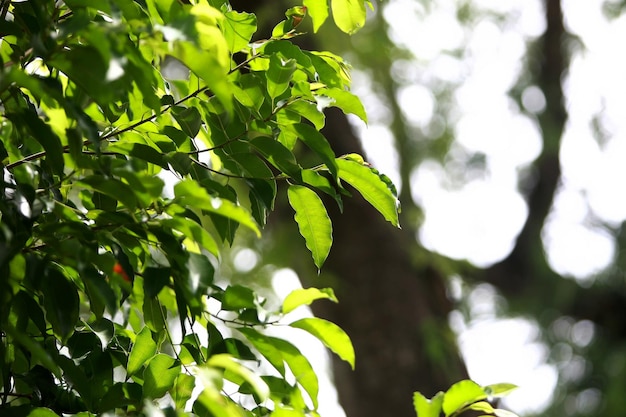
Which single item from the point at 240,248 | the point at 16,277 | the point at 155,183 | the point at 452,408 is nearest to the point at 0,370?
the point at 16,277

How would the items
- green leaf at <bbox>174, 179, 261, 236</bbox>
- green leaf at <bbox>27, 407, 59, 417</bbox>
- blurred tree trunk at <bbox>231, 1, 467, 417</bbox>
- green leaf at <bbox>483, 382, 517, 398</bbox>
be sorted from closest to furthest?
green leaf at <bbox>174, 179, 261, 236</bbox> < green leaf at <bbox>27, 407, 59, 417</bbox> < green leaf at <bbox>483, 382, 517, 398</bbox> < blurred tree trunk at <bbox>231, 1, 467, 417</bbox>

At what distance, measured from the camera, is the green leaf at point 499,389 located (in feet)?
2.28

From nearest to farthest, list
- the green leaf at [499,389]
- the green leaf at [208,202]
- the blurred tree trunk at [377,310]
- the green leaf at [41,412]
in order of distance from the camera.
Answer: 1. the green leaf at [208,202]
2. the green leaf at [41,412]
3. the green leaf at [499,389]
4. the blurred tree trunk at [377,310]

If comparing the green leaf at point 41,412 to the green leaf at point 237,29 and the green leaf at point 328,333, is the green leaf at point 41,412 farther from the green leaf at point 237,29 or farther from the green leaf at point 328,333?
the green leaf at point 237,29

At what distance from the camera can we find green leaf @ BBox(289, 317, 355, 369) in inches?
26.0

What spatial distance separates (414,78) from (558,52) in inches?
29.7

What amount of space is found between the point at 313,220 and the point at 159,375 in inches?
7.3

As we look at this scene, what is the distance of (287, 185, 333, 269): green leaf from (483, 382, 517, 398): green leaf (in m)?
0.19

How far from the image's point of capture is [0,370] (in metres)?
0.59

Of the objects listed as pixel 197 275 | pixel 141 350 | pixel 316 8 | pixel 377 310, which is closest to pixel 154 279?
pixel 197 275

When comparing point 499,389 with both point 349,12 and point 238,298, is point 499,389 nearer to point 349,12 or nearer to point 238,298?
point 238,298

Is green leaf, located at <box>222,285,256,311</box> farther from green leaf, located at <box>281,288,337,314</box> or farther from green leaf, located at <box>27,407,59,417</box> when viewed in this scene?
green leaf, located at <box>27,407,59,417</box>

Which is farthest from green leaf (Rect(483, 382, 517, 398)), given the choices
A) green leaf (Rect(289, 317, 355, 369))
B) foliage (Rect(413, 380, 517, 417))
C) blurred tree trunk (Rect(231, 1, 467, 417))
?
blurred tree trunk (Rect(231, 1, 467, 417))

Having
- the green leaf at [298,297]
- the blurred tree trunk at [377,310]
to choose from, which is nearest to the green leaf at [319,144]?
the green leaf at [298,297]
